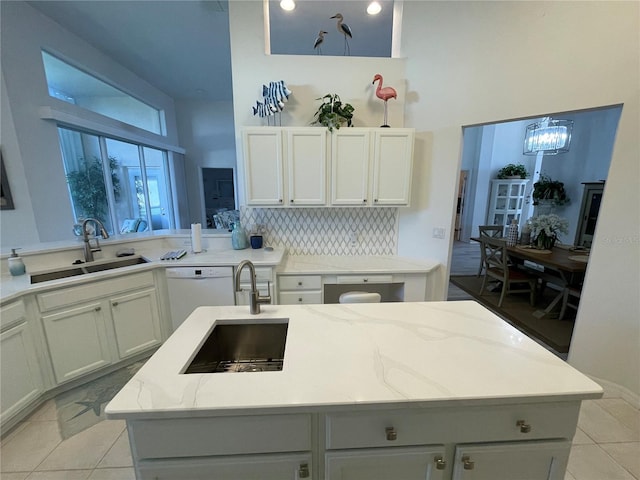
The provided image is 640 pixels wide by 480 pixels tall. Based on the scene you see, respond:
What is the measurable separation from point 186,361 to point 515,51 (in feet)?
10.7

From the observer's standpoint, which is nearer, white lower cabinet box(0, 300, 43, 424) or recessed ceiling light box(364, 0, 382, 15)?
white lower cabinet box(0, 300, 43, 424)

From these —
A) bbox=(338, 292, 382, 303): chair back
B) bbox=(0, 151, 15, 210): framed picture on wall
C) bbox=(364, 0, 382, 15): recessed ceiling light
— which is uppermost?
bbox=(364, 0, 382, 15): recessed ceiling light

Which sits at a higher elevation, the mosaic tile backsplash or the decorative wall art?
the decorative wall art

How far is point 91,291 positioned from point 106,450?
113 cm

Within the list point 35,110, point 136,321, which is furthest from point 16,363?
point 35,110

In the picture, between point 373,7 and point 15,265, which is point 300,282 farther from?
point 373,7

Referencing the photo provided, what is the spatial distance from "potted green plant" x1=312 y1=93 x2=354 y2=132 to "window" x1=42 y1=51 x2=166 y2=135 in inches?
142

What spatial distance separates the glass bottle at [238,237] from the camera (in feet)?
9.87

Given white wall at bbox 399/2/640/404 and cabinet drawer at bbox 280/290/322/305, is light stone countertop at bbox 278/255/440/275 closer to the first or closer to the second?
cabinet drawer at bbox 280/290/322/305

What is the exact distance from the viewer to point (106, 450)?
1694 mm

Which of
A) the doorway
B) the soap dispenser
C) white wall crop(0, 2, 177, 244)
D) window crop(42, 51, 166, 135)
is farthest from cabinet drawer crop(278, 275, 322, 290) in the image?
the doorway

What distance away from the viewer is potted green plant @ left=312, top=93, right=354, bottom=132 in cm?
263

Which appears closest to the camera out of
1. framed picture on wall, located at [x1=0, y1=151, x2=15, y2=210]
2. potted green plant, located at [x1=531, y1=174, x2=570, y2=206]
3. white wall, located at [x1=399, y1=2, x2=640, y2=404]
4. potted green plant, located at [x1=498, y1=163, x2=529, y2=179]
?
white wall, located at [x1=399, y1=2, x2=640, y2=404]

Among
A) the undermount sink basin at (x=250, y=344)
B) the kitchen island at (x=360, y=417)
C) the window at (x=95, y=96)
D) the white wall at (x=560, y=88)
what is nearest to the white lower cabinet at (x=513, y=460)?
the kitchen island at (x=360, y=417)
